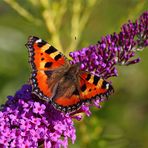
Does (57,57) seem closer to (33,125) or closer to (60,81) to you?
(60,81)

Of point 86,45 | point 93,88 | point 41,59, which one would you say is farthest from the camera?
point 86,45

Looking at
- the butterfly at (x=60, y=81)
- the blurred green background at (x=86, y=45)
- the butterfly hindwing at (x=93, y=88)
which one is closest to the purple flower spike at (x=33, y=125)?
the butterfly at (x=60, y=81)

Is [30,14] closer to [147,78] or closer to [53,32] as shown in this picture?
[53,32]

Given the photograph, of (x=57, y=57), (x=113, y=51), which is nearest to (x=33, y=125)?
(x=57, y=57)

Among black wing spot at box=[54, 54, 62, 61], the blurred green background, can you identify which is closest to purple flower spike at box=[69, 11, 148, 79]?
black wing spot at box=[54, 54, 62, 61]

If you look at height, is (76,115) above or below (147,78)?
below

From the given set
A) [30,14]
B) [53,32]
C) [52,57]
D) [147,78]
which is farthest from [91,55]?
[147,78]

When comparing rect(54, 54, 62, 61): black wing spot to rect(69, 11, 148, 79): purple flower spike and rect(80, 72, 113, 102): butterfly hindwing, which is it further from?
rect(80, 72, 113, 102): butterfly hindwing
